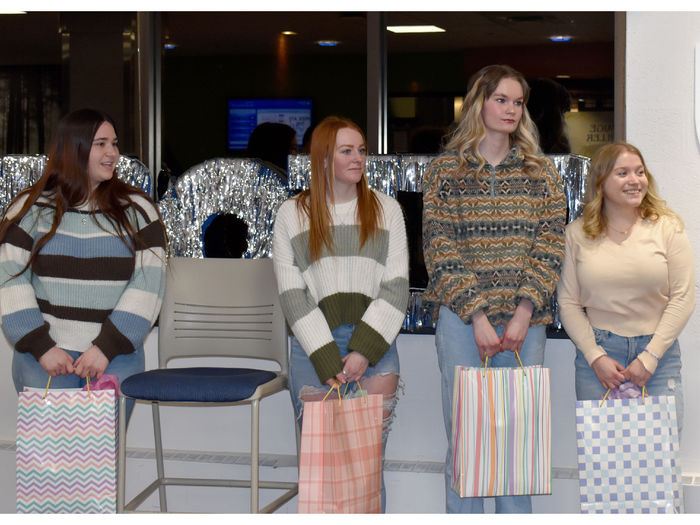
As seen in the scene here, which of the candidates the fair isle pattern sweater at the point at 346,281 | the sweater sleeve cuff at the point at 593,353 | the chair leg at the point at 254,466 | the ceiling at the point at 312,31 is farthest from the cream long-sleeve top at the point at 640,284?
the ceiling at the point at 312,31

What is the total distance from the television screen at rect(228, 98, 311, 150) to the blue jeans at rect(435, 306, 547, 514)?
2.45 meters

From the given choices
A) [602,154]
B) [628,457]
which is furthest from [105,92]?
[628,457]

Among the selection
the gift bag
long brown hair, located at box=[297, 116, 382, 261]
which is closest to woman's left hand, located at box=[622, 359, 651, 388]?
the gift bag

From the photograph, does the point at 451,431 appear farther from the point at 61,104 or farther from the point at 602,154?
the point at 61,104

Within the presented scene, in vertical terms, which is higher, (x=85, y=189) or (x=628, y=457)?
(x=85, y=189)

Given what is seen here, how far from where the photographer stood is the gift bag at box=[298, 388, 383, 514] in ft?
9.41

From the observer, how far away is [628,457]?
2947mm

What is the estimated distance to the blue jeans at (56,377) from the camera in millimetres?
3156

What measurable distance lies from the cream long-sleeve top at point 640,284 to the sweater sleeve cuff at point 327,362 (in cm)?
77

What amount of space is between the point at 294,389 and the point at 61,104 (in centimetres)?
302

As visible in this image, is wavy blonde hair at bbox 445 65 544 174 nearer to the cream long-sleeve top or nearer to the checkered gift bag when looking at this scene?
the cream long-sleeve top

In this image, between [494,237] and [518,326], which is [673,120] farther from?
[518,326]

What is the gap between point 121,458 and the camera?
3156 mm
